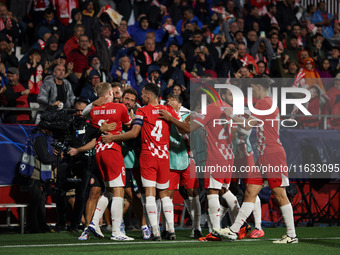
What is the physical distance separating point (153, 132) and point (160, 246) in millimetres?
1699

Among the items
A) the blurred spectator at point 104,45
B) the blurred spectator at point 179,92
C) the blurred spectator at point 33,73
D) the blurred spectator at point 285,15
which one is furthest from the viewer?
the blurred spectator at point 285,15

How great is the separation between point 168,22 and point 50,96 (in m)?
6.34

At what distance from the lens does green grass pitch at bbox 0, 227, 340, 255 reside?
25.6 feet

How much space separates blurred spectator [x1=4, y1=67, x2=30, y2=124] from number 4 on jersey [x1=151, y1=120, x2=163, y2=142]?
418 centimetres

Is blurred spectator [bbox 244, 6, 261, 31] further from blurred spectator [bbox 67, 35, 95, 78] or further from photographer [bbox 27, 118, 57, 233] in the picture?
photographer [bbox 27, 118, 57, 233]

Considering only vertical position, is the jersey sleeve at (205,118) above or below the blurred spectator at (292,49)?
below

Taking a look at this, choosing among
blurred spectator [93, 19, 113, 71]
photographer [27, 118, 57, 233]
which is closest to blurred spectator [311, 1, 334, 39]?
blurred spectator [93, 19, 113, 71]

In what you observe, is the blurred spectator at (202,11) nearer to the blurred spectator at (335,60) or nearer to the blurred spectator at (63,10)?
the blurred spectator at (335,60)

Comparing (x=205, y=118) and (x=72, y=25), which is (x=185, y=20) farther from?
(x=205, y=118)

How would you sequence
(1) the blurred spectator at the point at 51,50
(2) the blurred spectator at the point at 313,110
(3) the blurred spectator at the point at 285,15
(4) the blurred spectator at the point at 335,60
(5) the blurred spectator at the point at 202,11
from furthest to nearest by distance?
1. (3) the blurred spectator at the point at 285,15
2. (5) the blurred spectator at the point at 202,11
3. (4) the blurred spectator at the point at 335,60
4. (1) the blurred spectator at the point at 51,50
5. (2) the blurred spectator at the point at 313,110

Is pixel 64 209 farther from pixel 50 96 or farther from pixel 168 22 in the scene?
pixel 168 22

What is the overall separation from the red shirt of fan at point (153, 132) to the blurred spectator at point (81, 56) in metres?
5.40

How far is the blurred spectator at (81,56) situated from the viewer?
1431 centimetres

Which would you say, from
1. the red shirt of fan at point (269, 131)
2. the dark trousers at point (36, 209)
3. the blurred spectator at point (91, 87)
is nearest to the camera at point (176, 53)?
the blurred spectator at point (91, 87)
